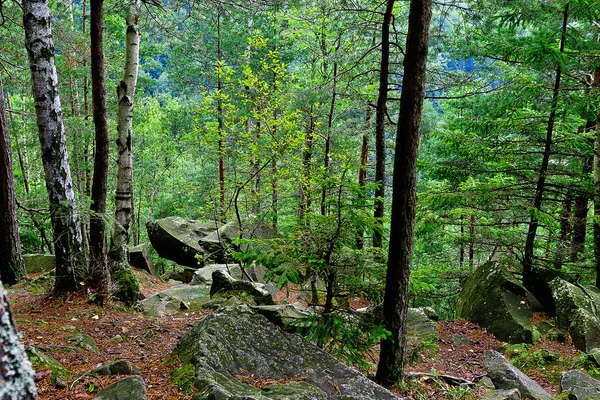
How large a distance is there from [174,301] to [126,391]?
538 cm

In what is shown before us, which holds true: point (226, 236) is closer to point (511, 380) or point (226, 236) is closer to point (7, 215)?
point (7, 215)

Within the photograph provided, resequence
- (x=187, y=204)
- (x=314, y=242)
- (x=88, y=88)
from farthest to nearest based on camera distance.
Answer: (x=187, y=204) → (x=88, y=88) → (x=314, y=242)

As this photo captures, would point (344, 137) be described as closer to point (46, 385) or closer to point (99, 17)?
point (99, 17)

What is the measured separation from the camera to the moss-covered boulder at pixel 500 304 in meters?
7.59

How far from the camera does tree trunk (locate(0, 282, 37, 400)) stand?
3.49ft

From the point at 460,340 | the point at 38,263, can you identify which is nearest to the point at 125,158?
the point at 38,263

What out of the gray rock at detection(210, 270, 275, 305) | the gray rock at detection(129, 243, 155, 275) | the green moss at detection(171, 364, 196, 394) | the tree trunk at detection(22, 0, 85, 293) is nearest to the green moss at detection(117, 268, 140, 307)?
the tree trunk at detection(22, 0, 85, 293)

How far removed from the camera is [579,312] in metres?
7.00

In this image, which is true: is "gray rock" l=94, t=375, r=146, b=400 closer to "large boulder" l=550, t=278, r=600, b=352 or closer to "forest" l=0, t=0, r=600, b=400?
"forest" l=0, t=0, r=600, b=400

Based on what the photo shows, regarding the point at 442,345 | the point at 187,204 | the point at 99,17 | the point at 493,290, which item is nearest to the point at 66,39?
the point at 99,17

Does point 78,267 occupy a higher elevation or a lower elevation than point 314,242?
lower

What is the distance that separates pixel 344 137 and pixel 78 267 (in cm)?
891

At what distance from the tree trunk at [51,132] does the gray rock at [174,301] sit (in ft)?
5.96

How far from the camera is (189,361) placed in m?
3.43
